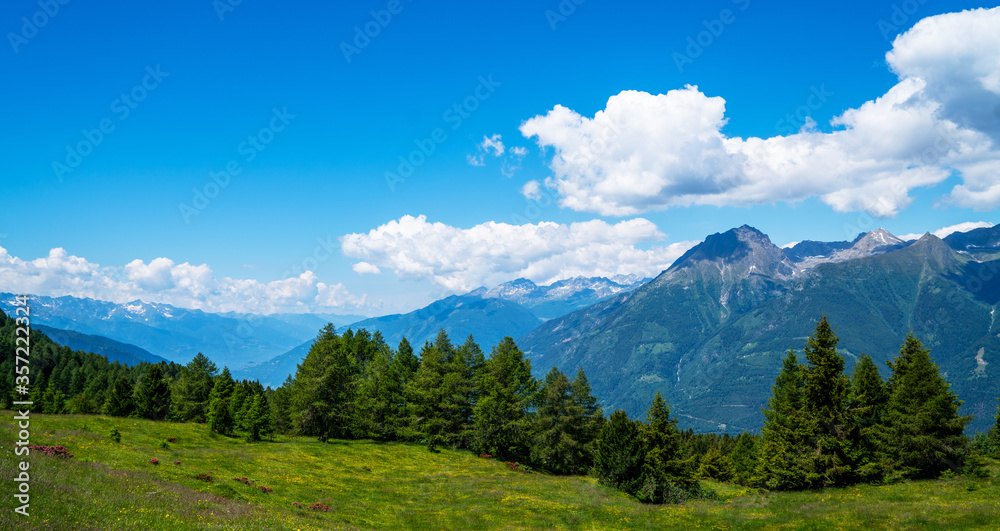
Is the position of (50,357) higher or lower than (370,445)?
higher

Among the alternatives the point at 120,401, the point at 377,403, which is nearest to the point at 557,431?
the point at 377,403

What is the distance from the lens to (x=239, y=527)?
59.1 ft

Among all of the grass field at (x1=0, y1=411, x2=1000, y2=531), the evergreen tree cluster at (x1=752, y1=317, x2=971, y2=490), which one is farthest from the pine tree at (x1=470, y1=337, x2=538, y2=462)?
the evergreen tree cluster at (x1=752, y1=317, x2=971, y2=490)

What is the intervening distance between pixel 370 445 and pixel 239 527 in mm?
46236

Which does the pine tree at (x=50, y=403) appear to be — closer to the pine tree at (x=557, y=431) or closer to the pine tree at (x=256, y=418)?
the pine tree at (x=256, y=418)

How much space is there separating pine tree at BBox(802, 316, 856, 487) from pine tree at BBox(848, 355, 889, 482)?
2.78 feet

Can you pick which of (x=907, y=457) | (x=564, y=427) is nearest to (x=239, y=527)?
(x=564, y=427)

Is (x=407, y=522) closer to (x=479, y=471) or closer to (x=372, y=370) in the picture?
(x=479, y=471)

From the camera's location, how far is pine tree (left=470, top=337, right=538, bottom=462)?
62531 millimetres

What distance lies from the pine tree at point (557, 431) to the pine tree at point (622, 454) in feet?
41.4

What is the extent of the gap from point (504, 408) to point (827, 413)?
36319 millimetres

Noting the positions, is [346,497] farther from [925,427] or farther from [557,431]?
[925,427]

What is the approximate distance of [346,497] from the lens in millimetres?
33938

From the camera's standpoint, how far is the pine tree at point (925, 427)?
138 ft
